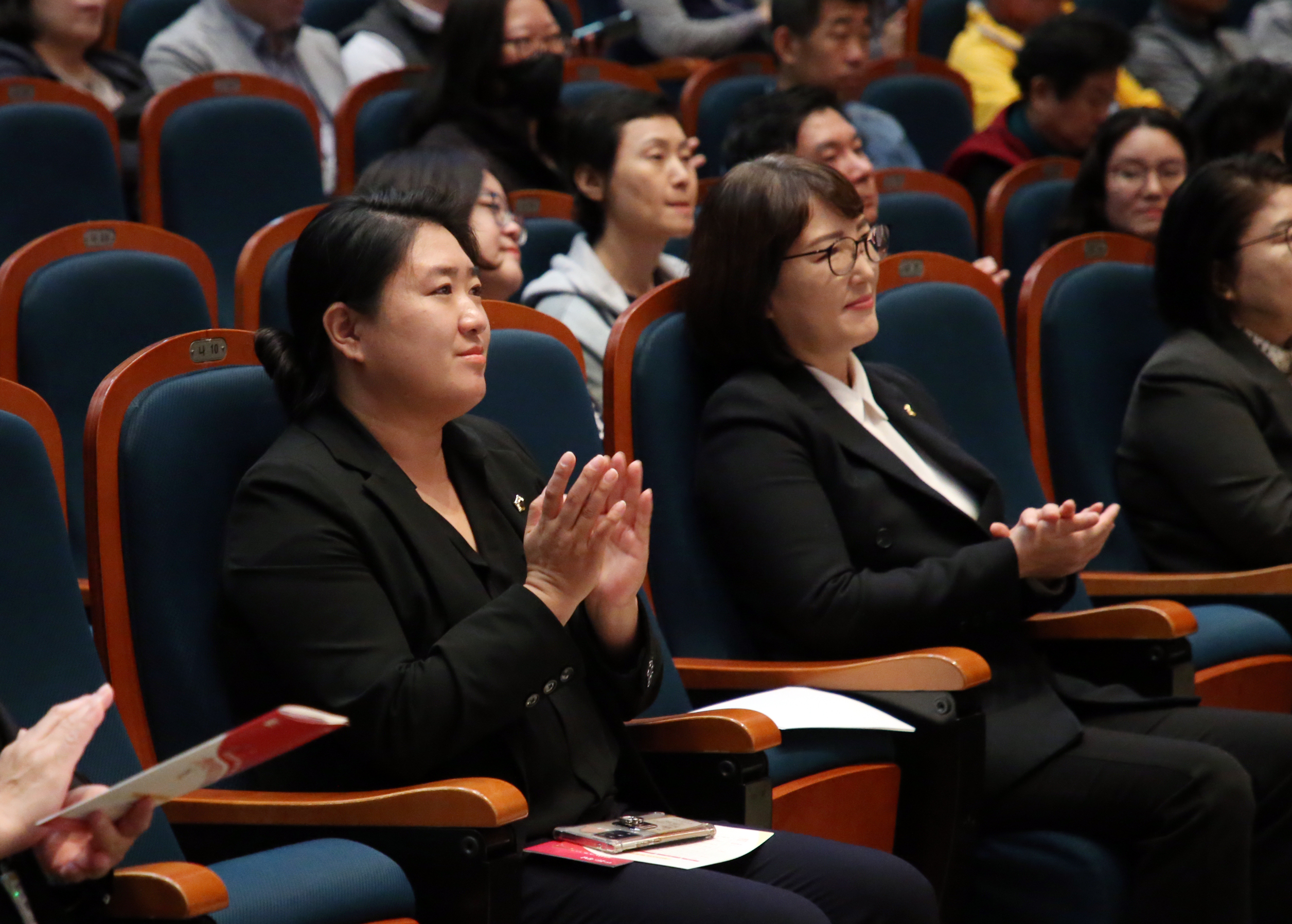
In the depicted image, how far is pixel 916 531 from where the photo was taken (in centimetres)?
161

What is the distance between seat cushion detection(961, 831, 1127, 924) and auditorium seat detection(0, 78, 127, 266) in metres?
1.54

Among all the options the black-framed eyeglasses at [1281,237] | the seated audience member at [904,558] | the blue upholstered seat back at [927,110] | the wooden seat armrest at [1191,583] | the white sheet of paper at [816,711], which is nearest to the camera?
the white sheet of paper at [816,711]

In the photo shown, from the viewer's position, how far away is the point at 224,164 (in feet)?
8.20

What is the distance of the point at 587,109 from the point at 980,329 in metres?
0.74

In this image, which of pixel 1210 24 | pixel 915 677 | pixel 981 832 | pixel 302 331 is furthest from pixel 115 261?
pixel 1210 24

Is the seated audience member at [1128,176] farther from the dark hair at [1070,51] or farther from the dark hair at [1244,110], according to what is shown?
the dark hair at [1070,51]

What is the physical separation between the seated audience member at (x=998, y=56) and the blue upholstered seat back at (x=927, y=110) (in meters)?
0.24

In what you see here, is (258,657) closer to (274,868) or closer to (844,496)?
(274,868)

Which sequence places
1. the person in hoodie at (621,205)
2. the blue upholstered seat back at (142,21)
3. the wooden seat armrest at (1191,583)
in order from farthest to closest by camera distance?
1. the blue upholstered seat back at (142,21)
2. the person in hoodie at (621,205)
3. the wooden seat armrest at (1191,583)

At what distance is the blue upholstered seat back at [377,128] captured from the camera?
2848 millimetres

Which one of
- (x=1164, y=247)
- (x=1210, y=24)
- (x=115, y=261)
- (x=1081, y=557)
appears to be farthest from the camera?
(x=1210, y=24)

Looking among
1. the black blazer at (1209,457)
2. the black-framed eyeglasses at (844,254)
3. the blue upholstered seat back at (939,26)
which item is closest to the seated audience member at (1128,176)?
the black blazer at (1209,457)

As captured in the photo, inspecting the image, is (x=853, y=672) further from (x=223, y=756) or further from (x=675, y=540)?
(x=223, y=756)

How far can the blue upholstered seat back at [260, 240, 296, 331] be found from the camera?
1.85 meters
